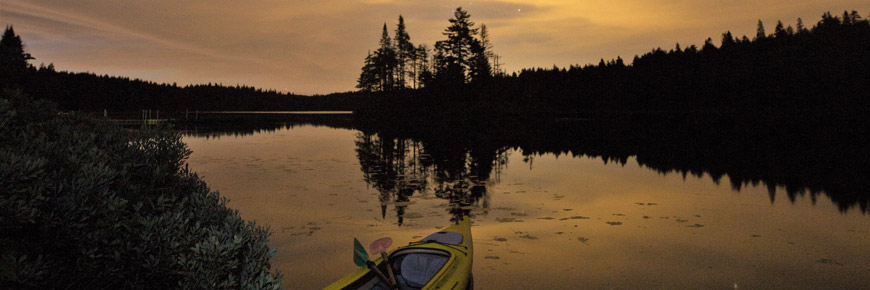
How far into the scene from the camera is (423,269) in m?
8.53

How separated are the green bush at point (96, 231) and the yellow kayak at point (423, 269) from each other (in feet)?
11.2

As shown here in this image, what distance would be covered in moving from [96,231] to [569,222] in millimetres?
12679

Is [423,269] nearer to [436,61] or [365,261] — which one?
[365,261]

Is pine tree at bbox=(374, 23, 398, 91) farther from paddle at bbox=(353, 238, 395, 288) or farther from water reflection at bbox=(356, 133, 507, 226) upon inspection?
paddle at bbox=(353, 238, 395, 288)

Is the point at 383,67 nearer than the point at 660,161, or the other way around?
the point at 660,161

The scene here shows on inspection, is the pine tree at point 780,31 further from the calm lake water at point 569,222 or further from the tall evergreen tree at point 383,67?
the calm lake water at point 569,222

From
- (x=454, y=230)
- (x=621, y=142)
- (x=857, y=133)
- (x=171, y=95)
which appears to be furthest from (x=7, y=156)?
(x=171, y=95)

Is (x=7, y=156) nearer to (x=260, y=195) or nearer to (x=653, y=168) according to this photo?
(x=260, y=195)

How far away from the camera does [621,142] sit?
41.6 m

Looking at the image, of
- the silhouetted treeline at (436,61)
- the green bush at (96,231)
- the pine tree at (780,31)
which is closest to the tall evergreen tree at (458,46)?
the silhouetted treeline at (436,61)

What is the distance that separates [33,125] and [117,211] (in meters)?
1.72

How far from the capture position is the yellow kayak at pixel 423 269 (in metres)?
7.63

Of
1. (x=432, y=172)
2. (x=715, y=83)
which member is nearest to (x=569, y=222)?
(x=432, y=172)

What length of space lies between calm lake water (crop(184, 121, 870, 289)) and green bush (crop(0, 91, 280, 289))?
5.89 m
